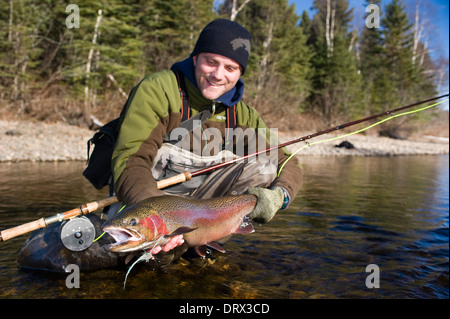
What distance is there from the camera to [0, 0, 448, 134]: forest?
715 inches

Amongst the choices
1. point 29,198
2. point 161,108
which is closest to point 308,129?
point 29,198

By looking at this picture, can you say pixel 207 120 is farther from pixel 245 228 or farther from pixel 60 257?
pixel 60 257

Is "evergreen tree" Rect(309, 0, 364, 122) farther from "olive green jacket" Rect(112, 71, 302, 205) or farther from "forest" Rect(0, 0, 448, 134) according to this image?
"olive green jacket" Rect(112, 71, 302, 205)

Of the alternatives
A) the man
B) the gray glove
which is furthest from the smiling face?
the gray glove

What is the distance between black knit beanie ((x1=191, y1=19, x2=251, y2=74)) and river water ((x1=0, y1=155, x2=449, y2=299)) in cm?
199

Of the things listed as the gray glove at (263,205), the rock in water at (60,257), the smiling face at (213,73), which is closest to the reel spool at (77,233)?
the rock in water at (60,257)

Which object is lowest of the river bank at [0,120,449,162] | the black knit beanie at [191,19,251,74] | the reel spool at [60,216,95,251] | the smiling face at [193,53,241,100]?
the reel spool at [60,216,95,251]

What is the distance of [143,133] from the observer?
308cm

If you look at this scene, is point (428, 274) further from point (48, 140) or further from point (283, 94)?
point (283, 94)

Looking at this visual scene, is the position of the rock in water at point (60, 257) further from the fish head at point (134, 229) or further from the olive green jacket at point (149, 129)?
the fish head at point (134, 229)

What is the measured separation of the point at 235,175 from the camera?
3582 millimetres

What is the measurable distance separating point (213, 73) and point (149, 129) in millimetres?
842

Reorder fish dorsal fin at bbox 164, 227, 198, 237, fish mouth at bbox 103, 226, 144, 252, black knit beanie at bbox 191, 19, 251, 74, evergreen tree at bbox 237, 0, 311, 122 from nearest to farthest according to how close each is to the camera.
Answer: fish mouth at bbox 103, 226, 144, 252 < fish dorsal fin at bbox 164, 227, 198, 237 < black knit beanie at bbox 191, 19, 251, 74 < evergreen tree at bbox 237, 0, 311, 122

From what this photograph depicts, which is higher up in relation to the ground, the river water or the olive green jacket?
the olive green jacket
